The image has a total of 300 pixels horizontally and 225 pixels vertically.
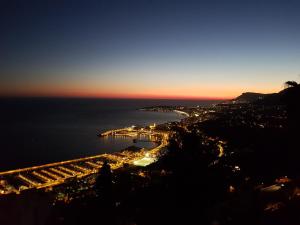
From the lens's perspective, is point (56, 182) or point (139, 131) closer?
point (56, 182)

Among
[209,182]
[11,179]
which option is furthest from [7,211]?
[11,179]

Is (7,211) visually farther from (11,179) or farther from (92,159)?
(92,159)

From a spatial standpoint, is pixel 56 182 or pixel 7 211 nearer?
pixel 7 211

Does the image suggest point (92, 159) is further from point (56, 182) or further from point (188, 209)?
point (188, 209)

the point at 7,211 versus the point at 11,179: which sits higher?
the point at 7,211

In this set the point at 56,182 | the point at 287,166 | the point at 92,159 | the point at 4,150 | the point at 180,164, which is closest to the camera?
the point at 180,164

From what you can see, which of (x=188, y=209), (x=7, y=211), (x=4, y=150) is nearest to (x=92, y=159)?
(x=4, y=150)

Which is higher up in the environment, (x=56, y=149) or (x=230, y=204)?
(x=230, y=204)

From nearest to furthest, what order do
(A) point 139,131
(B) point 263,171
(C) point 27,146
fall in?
(B) point 263,171 < (C) point 27,146 < (A) point 139,131

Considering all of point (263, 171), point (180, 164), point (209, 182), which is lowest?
point (263, 171)
